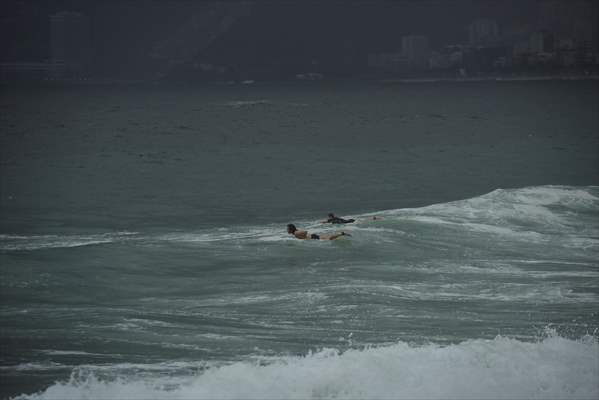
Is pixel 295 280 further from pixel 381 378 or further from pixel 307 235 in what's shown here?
pixel 381 378

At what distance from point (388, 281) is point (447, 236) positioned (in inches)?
275

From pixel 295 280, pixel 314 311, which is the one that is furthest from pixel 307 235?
pixel 314 311

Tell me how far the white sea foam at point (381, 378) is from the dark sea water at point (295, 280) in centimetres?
4

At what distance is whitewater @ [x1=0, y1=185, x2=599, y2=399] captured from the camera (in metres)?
16.3

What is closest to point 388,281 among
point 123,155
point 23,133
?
point 123,155

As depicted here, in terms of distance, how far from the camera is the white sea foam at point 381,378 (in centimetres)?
1566

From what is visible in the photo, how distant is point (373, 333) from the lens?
64.3 ft

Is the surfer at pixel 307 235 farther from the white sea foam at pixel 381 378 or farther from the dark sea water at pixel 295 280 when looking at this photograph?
the white sea foam at pixel 381 378

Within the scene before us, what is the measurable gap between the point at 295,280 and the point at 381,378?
8941mm

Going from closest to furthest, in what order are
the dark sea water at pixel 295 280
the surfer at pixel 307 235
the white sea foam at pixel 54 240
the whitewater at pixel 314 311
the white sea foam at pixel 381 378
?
the white sea foam at pixel 381 378
the whitewater at pixel 314 311
the dark sea water at pixel 295 280
the surfer at pixel 307 235
the white sea foam at pixel 54 240

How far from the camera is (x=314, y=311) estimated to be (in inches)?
846

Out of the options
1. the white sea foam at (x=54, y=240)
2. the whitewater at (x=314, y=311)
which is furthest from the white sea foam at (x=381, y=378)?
the white sea foam at (x=54, y=240)

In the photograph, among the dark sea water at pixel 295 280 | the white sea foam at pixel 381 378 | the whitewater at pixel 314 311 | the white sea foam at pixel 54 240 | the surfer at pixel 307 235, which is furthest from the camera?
the white sea foam at pixel 54 240

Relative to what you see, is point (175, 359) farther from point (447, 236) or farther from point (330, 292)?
point (447, 236)
